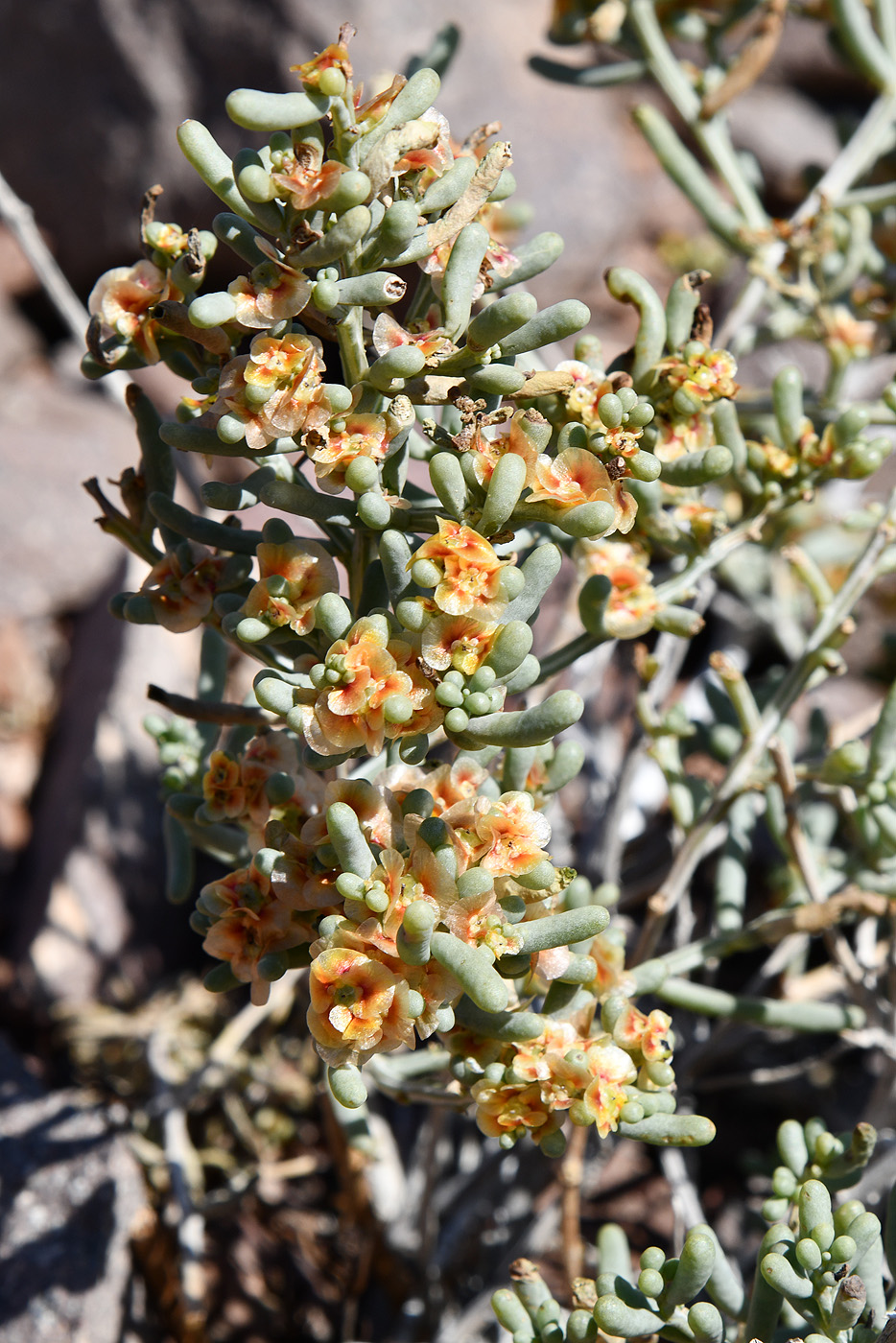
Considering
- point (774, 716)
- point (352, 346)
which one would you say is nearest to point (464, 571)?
point (352, 346)

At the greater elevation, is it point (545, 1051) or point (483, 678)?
point (483, 678)

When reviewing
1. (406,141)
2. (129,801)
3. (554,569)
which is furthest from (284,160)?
(129,801)

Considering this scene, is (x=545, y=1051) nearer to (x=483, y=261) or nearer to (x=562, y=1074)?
(x=562, y=1074)

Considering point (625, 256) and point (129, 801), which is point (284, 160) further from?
point (625, 256)

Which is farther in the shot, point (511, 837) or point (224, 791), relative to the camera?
point (224, 791)

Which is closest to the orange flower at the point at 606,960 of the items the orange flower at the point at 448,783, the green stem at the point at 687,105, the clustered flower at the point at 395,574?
the clustered flower at the point at 395,574

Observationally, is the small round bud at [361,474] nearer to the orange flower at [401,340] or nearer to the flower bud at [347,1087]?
the orange flower at [401,340]

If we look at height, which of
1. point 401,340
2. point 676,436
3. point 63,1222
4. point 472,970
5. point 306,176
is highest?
point 306,176
